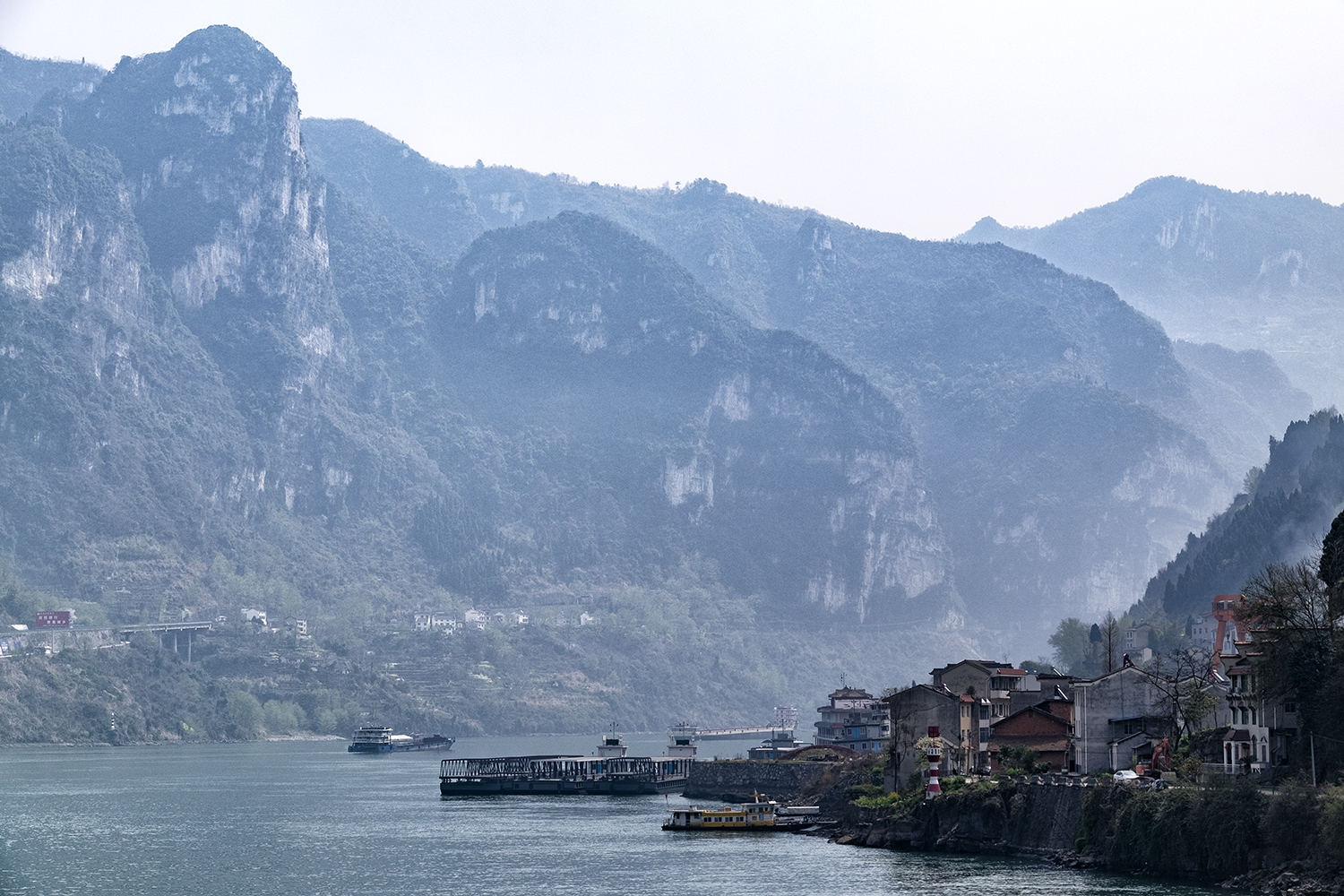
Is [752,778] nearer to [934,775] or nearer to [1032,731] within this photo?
[1032,731]

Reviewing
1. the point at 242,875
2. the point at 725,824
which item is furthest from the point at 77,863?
the point at 725,824

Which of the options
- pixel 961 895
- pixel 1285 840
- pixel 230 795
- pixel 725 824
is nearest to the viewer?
pixel 1285 840

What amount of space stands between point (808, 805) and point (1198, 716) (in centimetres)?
4739

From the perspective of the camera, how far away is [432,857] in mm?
133750

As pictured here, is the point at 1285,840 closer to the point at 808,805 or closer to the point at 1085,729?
the point at 1085,729

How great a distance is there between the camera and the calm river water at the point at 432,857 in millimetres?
113438

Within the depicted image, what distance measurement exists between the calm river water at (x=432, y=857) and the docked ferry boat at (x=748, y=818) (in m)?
2.58

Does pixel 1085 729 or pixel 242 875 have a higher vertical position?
pixel 1085 729

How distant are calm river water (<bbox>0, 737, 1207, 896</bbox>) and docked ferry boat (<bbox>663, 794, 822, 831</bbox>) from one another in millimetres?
2583

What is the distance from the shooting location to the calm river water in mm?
113438

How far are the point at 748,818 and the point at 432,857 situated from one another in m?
27.0

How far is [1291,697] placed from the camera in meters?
104

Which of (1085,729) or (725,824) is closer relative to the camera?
(1085,729)

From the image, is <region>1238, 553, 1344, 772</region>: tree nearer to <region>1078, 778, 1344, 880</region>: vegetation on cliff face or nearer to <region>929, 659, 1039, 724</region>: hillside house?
<region>1078, 778, 1344, 880</region>: vegetation on cliff face
